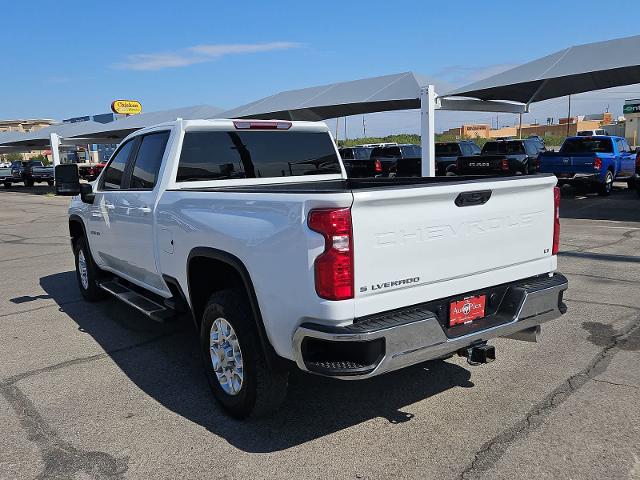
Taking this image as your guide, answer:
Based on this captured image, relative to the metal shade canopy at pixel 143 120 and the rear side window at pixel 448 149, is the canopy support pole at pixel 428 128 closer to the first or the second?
the rear side window at pixel 448 149

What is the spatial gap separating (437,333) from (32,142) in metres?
44.7

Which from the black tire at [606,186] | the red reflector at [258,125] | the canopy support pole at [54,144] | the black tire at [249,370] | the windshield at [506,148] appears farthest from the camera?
the canopy support pole at [54,144]

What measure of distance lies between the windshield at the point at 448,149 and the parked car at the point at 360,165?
243 cm

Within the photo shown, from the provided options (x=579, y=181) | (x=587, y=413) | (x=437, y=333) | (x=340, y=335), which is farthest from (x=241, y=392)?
(x=579, y=181)

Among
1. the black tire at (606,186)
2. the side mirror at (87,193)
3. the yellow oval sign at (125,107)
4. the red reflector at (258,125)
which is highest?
the yellow oval sign at (125,107)

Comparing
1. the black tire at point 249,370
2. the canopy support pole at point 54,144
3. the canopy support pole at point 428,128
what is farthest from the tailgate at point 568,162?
the canopy support pole at point 54,144

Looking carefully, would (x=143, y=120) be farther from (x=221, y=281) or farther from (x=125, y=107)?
(x=125, y=107)

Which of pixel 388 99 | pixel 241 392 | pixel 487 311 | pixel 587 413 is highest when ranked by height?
pixel 388 99

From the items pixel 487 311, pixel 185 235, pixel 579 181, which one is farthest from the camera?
pixel 579 181

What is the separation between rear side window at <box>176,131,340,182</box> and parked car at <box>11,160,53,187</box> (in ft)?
129

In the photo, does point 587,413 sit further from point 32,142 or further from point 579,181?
point 32,142

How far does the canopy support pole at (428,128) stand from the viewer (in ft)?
53.7

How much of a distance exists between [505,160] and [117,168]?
14844 mm

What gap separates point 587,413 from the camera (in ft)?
12.0
